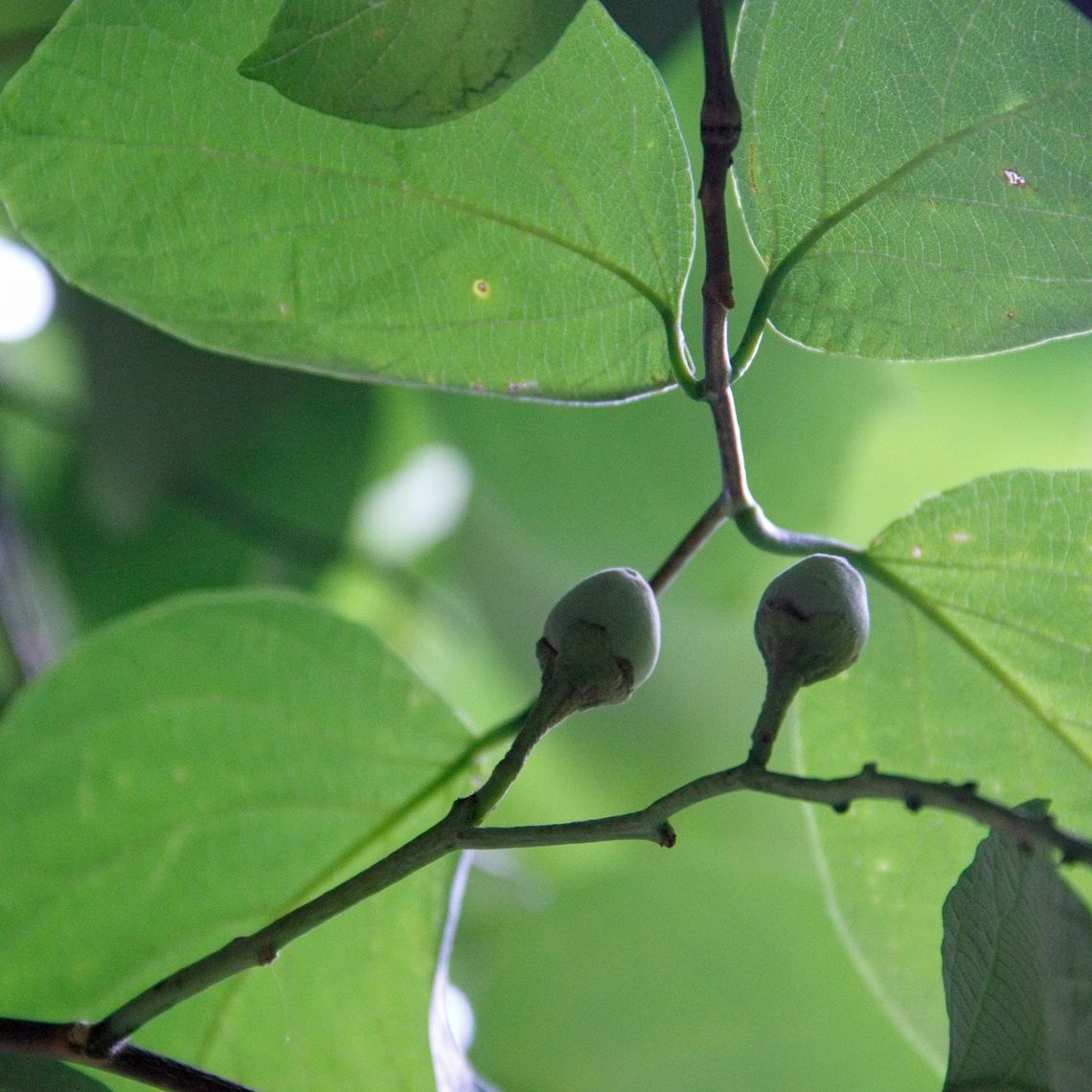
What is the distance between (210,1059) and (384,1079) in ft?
0.30

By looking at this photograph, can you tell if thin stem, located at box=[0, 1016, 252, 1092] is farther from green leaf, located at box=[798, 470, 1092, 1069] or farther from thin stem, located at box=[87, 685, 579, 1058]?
green leaf, located at box=[798, 470, 1092, 1069]

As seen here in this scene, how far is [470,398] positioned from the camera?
1158 millimetres

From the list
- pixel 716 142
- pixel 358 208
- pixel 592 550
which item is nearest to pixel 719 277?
pixel 716 142

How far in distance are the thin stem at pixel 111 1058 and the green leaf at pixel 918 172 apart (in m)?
0.34

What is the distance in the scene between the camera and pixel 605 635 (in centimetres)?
50

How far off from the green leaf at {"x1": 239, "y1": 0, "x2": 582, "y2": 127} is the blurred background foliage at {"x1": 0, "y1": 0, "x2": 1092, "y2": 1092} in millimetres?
596

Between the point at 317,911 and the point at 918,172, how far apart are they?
35 centimetres

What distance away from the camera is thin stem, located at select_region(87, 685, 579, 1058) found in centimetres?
45

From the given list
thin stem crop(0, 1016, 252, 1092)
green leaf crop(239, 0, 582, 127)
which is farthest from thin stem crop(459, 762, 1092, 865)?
green leaf crop(239, 0, 582, 127)

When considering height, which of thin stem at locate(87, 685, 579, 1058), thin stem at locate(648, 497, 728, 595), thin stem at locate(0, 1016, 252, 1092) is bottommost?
thin stem at locate(0, 1016, 252, 1092)

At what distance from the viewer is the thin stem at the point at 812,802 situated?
39 centimetres

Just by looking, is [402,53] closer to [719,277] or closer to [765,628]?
[719,277]

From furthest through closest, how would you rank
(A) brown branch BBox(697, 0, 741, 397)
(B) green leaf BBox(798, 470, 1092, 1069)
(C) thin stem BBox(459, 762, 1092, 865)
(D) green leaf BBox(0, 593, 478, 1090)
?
(D) green leaf BBox(0, 593, 478, 1090)
(B) green leaf BBox(798, 470, 1092, 1069)
(A) brown branch BBox(697, 0, 741, 397)
(C) thin stem BBox(459, 762, 1092, 865)

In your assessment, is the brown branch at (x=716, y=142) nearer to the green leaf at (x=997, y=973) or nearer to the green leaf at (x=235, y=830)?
the green leaf at (x=997, y=973)
